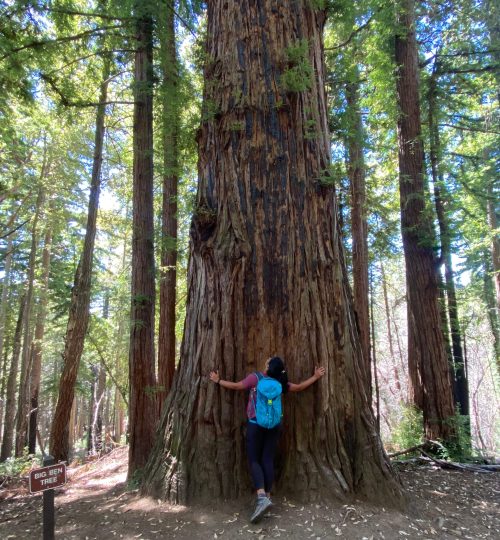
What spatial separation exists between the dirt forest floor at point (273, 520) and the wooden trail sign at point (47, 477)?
979mm

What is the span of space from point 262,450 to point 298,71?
14.8 ft

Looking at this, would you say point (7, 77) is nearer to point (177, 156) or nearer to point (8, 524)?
point (177, 156)

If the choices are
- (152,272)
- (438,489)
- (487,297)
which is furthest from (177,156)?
(487,297)

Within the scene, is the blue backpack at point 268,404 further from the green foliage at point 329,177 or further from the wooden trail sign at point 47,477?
the green foliage at point 329,177

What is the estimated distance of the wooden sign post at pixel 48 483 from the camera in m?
3.07

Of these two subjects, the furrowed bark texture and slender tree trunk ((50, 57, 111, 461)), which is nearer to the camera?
the furrowed bark texture

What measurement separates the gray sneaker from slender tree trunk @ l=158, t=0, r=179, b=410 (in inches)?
152

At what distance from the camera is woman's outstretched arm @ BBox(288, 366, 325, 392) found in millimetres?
4180

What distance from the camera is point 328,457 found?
415cm

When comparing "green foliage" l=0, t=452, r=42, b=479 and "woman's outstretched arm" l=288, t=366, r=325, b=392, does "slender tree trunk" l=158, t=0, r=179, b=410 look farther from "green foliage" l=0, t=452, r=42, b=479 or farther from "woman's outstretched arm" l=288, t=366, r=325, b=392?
"green foliage" l=0, t=452, r=42, b=479

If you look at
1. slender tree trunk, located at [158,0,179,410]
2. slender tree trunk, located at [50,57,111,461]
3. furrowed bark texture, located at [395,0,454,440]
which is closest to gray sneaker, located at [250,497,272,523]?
slender tree trunk, located at [158,0,179,410]

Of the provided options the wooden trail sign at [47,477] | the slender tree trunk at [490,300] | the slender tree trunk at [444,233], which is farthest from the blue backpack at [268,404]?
the slender tree trunk at [490,300]

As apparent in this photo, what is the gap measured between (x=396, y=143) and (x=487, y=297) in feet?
41.2

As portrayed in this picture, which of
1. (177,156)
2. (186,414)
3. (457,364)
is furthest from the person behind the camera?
(457,364)
